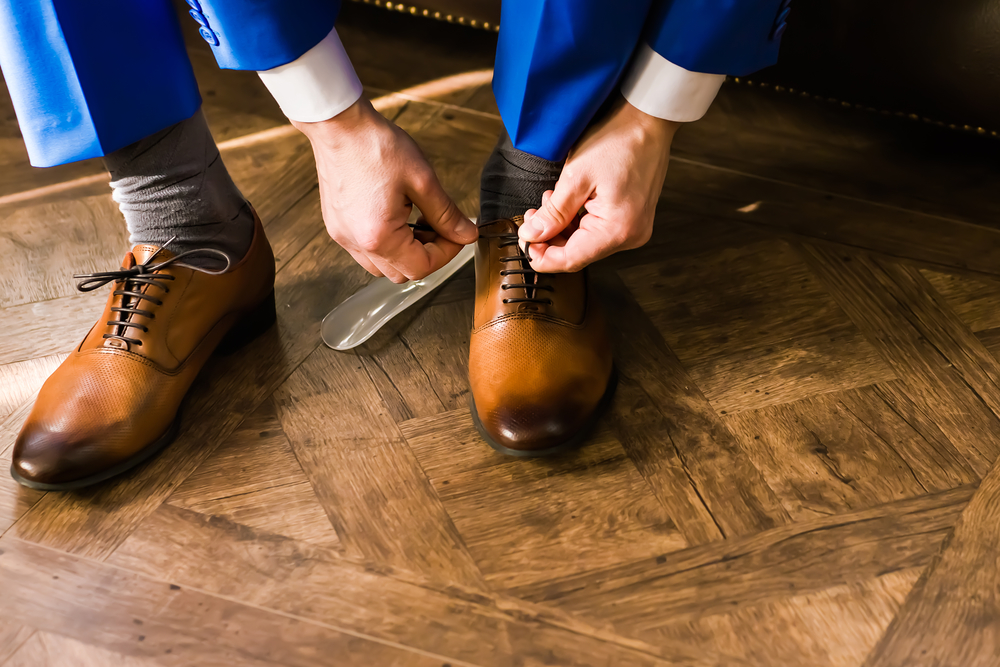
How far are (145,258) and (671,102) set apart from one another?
414 millimetres

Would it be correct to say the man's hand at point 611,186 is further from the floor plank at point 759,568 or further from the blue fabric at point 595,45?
the floor plank at point 759,568

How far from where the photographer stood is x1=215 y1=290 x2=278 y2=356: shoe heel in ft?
2.03

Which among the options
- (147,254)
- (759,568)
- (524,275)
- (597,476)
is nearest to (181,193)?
(147,254)

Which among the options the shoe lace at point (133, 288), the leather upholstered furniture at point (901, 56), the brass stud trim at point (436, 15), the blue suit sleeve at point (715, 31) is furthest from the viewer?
the brass stud trim at point (436, 15)

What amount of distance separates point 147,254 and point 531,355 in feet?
1.03

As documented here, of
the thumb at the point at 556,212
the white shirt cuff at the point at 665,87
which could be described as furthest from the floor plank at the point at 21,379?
the white shirt cuff at the point at 665,87

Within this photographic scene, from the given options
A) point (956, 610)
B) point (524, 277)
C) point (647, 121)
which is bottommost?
point (956, 610)

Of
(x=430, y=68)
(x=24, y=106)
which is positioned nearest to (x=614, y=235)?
(x=24, y=106)

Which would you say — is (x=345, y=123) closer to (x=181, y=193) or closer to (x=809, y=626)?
(x=181, y=193)

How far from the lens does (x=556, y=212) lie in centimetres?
51

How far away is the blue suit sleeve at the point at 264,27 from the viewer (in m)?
0.45

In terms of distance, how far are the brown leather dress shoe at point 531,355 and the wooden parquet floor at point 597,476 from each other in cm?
3

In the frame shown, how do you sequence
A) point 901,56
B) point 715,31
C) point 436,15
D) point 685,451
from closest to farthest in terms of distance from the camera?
point 715,31 < point 685,451 < point 901,56 < point 436,15

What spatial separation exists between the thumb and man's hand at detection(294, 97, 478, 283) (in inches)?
2.4
